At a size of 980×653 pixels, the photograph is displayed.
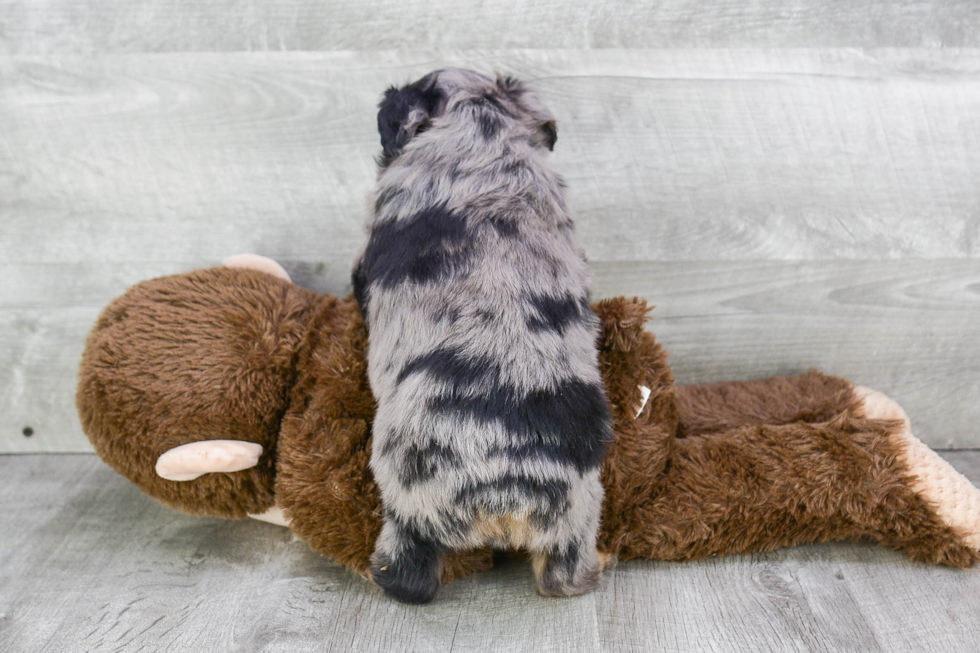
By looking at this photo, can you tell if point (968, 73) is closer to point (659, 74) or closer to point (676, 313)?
point (659, 74)

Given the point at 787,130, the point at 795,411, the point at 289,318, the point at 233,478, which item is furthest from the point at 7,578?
the point at 787,130

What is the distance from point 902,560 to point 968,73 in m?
1.09

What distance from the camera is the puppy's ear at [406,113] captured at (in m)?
1.35

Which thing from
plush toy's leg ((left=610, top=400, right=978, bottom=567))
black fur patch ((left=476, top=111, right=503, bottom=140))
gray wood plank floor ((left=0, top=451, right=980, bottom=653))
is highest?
black fur patch ((left=476, top=111, right=503, bottom=140))

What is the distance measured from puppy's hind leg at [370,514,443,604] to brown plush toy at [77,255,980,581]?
0.07 m

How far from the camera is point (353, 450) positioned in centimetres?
138

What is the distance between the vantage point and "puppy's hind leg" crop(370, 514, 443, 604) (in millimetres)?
1228

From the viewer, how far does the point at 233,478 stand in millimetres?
1434

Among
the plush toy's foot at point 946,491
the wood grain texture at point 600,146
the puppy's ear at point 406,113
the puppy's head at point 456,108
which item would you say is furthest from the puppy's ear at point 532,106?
the plush toy's foot at point 946,491

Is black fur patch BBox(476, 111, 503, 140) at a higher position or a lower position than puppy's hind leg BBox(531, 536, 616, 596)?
higher

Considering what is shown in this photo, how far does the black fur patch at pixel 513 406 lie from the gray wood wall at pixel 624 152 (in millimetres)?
641

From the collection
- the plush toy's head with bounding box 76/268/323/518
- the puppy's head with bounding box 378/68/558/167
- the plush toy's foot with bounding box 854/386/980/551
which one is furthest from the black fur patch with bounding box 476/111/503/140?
the plush toy's foot with bounding box 854/386/980/551

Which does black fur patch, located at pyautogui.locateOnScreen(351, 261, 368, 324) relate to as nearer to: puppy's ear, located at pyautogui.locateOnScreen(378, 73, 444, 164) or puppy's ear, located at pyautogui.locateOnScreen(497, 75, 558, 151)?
puppy's ear, located at pyautogui.locateOnScreen(378, 73, 444, 164)

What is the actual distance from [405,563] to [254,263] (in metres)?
0.79
